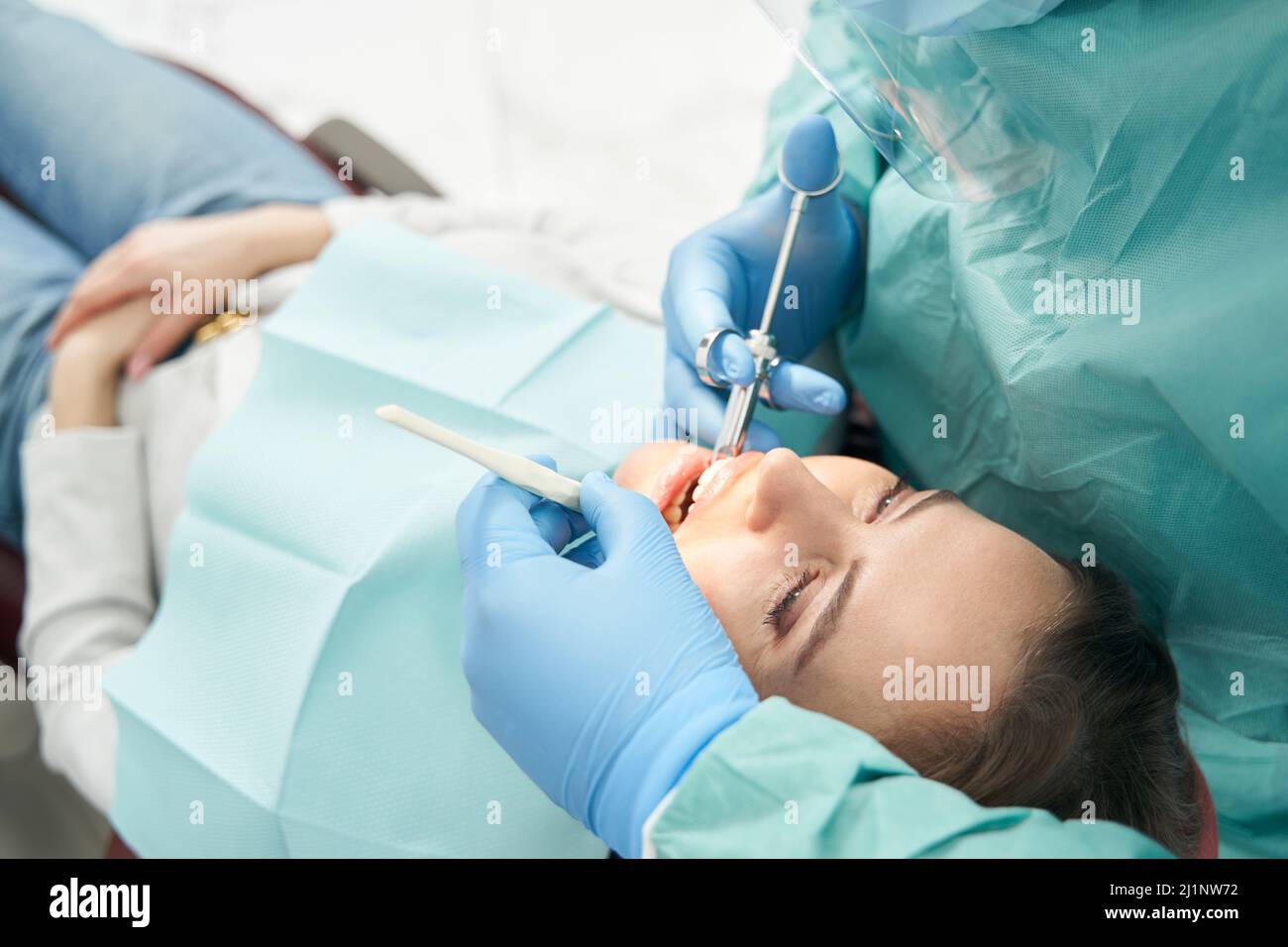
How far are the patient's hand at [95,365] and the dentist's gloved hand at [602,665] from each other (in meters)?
0.72

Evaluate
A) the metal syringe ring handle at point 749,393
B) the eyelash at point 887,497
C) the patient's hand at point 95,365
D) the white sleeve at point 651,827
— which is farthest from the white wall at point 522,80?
the white sleeve at point 651,827

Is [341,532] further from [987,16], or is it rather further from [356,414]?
[987,16]

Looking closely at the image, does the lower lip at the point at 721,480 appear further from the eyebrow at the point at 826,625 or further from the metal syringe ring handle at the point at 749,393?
the eyebrow at the point at 826,625

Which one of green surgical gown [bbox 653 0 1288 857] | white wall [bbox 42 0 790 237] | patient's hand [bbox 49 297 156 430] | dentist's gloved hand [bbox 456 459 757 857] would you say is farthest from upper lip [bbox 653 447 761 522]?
white wall [bbox 42 0 790 237]

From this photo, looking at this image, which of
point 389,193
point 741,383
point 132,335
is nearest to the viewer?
point 741,383

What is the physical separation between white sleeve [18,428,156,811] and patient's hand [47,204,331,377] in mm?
125

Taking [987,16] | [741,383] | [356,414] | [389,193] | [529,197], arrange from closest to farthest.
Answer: [987,16], [741,383], [356,414], [389,193], [529,197]

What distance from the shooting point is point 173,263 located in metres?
1.23

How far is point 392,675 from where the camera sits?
3.11 feet

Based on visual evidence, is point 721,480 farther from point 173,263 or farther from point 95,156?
point 95,156

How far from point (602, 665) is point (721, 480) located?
0.24 m

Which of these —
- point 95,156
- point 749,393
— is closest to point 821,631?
point 749,393
